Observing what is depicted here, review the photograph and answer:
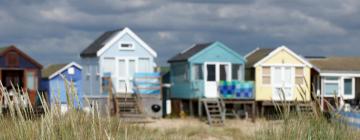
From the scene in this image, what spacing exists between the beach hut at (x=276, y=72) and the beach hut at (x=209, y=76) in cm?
85

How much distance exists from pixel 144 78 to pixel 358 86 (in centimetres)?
1345

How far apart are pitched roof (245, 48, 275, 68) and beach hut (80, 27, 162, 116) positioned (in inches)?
192

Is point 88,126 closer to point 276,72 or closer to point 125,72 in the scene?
point 125,72

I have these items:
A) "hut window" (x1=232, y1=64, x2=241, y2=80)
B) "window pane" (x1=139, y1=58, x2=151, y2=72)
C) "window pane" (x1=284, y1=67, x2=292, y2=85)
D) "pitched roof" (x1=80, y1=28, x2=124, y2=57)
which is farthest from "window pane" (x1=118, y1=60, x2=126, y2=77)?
"window pane" (x1=284, y1=67, x2=292, y2=85)

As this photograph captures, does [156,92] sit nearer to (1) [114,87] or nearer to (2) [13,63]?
(1) [114,87]

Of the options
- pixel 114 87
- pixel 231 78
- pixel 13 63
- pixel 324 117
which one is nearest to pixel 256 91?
pixel 231 78

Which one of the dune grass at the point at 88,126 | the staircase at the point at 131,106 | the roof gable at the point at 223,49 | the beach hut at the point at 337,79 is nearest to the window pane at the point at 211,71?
the roof gable at the point at 223,49

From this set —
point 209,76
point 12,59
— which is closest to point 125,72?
point 209,76

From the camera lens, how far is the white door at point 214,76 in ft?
112

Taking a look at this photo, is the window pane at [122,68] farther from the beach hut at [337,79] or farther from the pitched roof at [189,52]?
the beach hut at [337,79]

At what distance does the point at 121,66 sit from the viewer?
34906mm

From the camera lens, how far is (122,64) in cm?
3491

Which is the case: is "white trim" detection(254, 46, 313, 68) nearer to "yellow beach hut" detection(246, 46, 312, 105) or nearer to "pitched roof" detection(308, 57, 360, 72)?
"yellow beach hut" detection(246, 46, 312, 105)

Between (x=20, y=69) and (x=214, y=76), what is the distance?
35.6 feet
